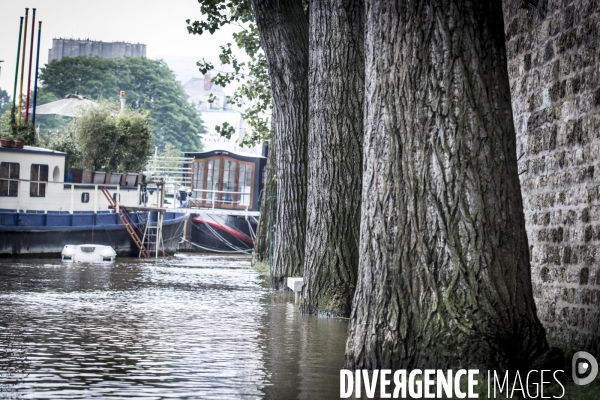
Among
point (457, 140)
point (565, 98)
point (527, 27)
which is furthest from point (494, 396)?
point (527, 27)

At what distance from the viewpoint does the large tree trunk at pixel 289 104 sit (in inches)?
542

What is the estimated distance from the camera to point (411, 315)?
21.6 ft

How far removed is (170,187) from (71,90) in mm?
27992

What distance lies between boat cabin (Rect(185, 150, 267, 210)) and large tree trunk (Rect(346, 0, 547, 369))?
3463cm

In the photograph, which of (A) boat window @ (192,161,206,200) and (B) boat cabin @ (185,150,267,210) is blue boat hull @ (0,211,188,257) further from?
(A) boat window @ (192,161,206,200)

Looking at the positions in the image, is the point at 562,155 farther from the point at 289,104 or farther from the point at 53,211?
the point at 53,211

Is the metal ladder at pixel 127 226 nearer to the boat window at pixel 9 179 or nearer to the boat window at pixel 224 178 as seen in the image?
the boat window at pixel 9 179

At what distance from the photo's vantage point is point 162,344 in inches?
326

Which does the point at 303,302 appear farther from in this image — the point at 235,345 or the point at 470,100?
the point at 470,100

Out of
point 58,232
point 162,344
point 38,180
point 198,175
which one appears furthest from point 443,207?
point 198,175

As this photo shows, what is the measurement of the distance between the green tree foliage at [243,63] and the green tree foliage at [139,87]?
55386 millimetres

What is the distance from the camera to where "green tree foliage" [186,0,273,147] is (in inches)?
699

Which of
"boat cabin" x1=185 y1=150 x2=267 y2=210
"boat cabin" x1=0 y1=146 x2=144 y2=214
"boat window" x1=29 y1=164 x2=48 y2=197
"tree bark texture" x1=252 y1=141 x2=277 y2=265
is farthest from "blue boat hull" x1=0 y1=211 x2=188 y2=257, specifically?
"boat cabin" x1=185 y1=150 x2=267 y2=210

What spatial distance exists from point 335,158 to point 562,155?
10.3 feet
